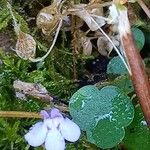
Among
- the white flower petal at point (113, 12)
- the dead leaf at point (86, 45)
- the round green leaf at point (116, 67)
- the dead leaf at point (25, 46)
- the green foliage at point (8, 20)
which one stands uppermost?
the white flower petal at point (113, 12)

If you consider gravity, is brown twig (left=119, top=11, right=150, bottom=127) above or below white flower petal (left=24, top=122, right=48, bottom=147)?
above

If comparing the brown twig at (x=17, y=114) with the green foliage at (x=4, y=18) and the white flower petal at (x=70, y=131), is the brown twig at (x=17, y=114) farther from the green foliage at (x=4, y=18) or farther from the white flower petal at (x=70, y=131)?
the green foliage at (x=4, y=18)

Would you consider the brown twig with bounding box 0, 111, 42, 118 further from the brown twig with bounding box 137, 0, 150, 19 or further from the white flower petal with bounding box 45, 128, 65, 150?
the brown twig with bounding box 137, 0, 150, 19

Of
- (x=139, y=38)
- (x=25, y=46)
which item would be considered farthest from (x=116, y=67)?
(x=25, y=46)

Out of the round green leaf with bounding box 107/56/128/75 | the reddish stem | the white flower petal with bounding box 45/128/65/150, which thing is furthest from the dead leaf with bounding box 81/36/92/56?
the white flower petal with bounding box 45/128/65/150

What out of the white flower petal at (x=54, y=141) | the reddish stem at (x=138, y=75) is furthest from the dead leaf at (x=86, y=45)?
the white flower petal at (x=54, y=141)

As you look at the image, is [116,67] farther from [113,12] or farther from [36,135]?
[36,135]
